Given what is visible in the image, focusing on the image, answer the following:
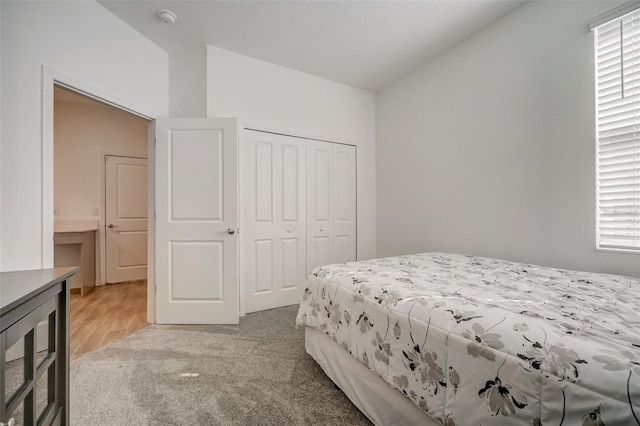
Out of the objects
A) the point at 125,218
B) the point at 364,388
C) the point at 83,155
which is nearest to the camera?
the point at 364,388

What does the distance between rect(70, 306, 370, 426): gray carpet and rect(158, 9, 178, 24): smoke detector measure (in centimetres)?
274

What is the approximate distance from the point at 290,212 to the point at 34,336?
2.40 metres

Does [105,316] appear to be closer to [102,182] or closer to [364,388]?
[102,182]

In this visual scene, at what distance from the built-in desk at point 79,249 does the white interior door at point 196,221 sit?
186 cm

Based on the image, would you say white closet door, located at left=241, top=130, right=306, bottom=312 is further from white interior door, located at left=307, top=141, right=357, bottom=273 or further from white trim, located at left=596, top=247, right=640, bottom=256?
white trim, located at left=596, top=247, right=640, bottom=256

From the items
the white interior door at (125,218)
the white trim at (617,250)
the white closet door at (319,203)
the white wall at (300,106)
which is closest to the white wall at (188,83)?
the white wall at (300,106)

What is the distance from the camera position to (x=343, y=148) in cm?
358

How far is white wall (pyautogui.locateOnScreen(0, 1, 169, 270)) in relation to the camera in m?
1.67

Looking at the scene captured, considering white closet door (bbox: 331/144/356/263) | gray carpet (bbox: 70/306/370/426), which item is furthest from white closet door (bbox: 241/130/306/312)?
gray carpet (bbox: 70/306/370/426)

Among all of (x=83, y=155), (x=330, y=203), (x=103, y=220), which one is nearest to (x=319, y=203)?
(x=330, y=203)

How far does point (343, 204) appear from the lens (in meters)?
3.59

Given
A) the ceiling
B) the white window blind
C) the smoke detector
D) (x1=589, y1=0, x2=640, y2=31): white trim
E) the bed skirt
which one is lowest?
the bed skirt

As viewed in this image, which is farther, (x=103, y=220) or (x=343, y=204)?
(x=103, y=220)

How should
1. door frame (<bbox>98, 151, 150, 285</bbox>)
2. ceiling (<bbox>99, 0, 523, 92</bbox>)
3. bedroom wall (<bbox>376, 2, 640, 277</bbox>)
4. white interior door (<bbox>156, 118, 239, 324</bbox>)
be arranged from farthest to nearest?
door frame (<bbox>98, 151, 150, 285</bbox>) → white interior door (<bbox>156, 118, 239, 324</bbox>) → ceiling (<bbox>99, 0, 523, 92</bbox>) → bedroom wall (<bbox>376, 2, 640, 277</bbox>)
